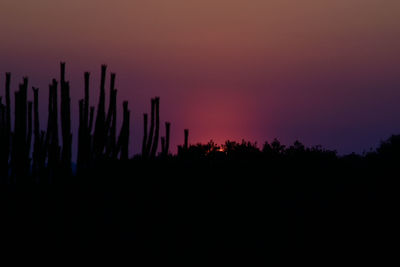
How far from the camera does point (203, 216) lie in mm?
11727

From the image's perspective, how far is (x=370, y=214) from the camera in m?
12.0

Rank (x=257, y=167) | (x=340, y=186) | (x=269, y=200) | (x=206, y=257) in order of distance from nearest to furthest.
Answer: (x=206, y=257), (x=269, y=200), (x=340, y=186), (x=257, y=167)

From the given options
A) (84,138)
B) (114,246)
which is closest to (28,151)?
(84,138)

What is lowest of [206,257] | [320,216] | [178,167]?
[206,257]

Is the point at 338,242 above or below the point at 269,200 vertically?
below

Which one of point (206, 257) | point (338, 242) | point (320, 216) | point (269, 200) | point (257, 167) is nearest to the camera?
point (206, 257)

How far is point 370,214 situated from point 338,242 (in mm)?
1346

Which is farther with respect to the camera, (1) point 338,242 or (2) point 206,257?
(1) point 338,242

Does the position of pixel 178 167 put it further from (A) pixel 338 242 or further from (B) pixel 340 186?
(A) pixel 338 242

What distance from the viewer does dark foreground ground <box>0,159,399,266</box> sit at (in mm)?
10438

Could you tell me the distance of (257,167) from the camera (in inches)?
573

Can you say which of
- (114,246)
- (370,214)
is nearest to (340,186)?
(370,214)

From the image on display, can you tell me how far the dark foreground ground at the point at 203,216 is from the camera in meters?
10.4

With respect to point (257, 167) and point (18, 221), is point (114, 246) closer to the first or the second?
point (18, 221)
